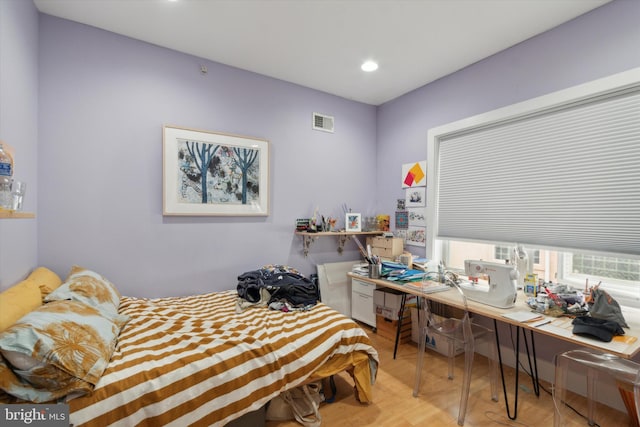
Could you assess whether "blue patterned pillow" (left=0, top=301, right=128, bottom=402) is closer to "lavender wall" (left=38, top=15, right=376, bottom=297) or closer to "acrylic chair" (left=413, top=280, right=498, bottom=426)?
"lavender wall" (left=38, top=15, right=376, bottom=297)

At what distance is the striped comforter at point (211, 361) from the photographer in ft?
4.36

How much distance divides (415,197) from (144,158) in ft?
9.01

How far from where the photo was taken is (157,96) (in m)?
2.59

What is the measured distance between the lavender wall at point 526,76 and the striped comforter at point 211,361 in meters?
1.74

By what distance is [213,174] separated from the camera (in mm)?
2828

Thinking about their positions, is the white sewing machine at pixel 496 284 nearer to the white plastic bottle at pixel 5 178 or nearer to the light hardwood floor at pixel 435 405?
the light hardwood floor at pixel 435 405

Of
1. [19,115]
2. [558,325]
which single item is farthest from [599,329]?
[19,115]

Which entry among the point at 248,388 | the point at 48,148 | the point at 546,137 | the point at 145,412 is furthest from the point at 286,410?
the point at 546,137

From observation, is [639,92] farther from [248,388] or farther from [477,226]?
[248,388]

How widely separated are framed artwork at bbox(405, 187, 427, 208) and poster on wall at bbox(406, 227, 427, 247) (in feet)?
0.88

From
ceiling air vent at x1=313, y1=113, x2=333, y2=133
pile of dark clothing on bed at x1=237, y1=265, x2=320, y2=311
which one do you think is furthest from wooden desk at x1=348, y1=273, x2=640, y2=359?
ceiling air vent at x1=313, y1=113, x2=333, y2=133

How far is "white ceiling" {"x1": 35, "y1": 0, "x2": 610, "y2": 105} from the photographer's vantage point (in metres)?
2.09

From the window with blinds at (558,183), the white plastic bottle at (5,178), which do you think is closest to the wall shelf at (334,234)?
the window with blinds at (558,183)

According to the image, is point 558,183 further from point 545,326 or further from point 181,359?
point 181,359
